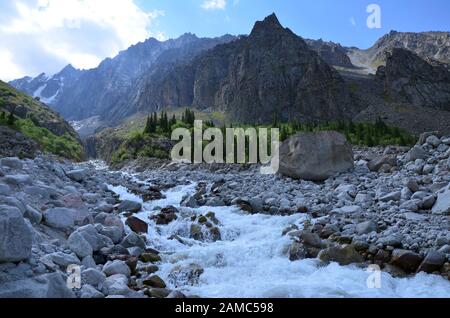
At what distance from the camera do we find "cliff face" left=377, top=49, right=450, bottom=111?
16938cm

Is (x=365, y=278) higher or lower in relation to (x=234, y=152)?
lower

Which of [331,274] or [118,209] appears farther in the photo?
[118,209]

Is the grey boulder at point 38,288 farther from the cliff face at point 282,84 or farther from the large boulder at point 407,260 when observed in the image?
the cliff face at point 282,84

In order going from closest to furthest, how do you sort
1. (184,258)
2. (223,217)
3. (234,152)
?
(184,258) < (223,217) < (234,152)

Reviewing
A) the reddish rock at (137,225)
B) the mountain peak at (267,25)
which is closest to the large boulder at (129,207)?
the reddish rock at (137,225)

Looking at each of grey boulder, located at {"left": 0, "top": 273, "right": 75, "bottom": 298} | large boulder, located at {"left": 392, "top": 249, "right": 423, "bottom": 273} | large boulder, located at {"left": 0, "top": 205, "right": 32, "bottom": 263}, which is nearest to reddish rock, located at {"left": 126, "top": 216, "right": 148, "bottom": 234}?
large boulder, located at {"left": 0, "top": 205, "right": 32, "bottom": 263}

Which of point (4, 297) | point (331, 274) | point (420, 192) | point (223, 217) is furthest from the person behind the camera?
point (223, 217)

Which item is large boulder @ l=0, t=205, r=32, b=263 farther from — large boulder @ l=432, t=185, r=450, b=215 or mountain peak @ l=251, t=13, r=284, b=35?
mountain peak @ l=251, t=13, r=284, b=35

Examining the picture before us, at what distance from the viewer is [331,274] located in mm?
12500

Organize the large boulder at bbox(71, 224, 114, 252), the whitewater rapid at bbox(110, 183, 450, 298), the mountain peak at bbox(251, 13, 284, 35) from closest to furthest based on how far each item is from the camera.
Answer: the whitewater rapid at bbox(110, 183, 450, 298)
the large boulder at bbox(71, 224, 114, 252)
the mountain peak at bbox(251, 13, 284, 35)

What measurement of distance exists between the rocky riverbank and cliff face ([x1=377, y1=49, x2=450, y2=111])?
Answer: 15754 centimetres
